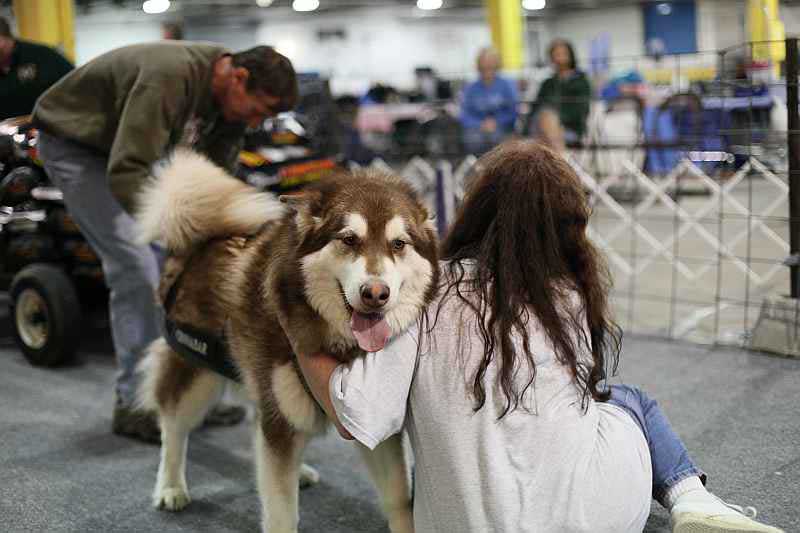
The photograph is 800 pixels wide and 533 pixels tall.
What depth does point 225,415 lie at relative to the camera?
3.28m

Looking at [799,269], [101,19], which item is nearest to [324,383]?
[799,269]

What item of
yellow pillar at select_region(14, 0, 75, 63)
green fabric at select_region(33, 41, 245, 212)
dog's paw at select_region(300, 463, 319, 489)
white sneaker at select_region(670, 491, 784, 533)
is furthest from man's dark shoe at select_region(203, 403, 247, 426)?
yellow pillar at select_region(14, 0, 75, 63)

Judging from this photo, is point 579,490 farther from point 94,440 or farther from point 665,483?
point 94,440

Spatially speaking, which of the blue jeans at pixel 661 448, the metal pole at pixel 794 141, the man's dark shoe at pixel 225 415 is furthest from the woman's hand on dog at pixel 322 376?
the metal pole at pixel 794 141

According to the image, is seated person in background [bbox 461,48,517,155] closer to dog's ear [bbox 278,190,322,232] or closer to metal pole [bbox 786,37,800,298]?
metal pole [bbox 786,37,800,298]

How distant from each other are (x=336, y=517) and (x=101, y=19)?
20771 millimetres

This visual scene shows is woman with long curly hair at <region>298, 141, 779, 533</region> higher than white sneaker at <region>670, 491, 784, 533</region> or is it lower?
higher

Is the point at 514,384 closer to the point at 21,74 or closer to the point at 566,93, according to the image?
the point at 21,74

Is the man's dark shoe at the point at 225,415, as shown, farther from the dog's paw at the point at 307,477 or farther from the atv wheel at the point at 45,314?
the atv wheel at the point at 45,314

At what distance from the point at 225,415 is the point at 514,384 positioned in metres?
1.94

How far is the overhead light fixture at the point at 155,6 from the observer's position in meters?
18.7

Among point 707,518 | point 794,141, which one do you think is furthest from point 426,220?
point 794,141

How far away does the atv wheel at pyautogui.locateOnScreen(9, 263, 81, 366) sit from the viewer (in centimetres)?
377

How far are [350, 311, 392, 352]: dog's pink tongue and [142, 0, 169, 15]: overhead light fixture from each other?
18694 mm
